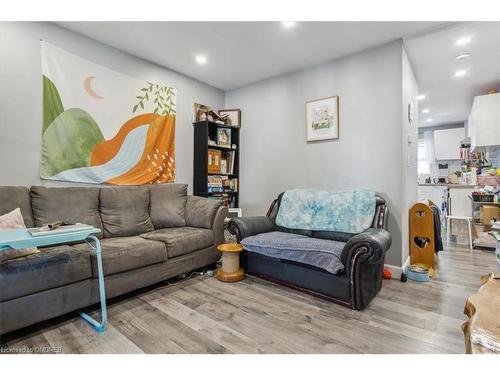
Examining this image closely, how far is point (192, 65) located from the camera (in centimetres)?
335

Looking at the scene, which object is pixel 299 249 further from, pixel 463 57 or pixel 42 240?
pixel 463 57

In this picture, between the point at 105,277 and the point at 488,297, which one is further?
the point at 105,277

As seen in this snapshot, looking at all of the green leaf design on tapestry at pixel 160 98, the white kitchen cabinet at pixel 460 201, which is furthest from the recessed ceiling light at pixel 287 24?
the white kitchen cabinet at pixel 460 201

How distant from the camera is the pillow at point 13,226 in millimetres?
1665

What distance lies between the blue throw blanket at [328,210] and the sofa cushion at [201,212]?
2.55 ft

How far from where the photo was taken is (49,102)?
2430mm

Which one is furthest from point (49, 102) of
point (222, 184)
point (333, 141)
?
point (333, 141)

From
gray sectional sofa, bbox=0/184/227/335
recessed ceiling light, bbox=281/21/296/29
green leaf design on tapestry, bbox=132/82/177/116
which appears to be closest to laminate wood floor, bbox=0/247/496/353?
gray sectional sofa, bbox=0/184/227/335

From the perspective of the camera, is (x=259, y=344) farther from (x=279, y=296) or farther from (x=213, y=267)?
(x=213, y=267)

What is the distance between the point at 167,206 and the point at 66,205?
3.30ft

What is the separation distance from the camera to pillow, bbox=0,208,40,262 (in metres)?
1.66

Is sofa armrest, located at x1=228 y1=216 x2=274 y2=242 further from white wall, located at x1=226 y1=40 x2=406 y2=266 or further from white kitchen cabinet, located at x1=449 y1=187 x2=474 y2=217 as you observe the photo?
white kitchen cabinet, located at x1=449 y1=187 x2=474 y2=217
